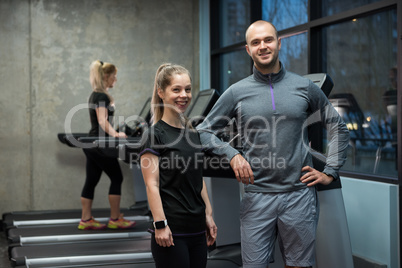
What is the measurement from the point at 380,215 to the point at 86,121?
3.76 m

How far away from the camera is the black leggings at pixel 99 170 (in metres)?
4.33

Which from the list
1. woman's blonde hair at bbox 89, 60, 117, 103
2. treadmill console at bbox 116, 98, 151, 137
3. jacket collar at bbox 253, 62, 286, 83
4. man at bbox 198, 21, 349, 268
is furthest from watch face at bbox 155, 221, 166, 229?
treadmill console at bbox 116, 98, 151, 137

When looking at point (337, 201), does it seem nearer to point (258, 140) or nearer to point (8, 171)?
point (258, 140)

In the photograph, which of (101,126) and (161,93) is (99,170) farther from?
(161,93)

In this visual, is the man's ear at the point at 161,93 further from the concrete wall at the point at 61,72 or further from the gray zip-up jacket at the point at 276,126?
the concrete wall at the point at 61,72

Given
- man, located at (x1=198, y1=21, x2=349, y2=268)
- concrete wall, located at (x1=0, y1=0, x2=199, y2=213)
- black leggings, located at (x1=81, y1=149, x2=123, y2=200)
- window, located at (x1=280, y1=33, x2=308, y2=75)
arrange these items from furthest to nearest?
concrete wall, located at (x1=0, y1=0, x2=199, y2=213)
black leggings, located at (x1=81, y1=149, x2=123, y2=200)
window, located at (x1=280, y1=33, x2=308, y2=75)
man, located at (x1=198, y1=21, x2=349, y2=268)

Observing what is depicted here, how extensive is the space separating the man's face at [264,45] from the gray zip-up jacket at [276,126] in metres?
0.07

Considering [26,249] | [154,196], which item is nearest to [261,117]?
[154,196]

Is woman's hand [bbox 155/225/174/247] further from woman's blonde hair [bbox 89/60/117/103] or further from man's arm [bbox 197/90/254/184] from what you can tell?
woman's blonde hair [bbox 89/60/117/103]

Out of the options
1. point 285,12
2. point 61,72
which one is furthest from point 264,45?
point 61,72

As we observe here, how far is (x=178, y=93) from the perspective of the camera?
1975 mm

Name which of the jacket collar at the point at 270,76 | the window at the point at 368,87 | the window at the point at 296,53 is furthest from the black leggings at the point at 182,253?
the window at the point at 296,53

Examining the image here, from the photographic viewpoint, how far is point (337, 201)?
2561 mm

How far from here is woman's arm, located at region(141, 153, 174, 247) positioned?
6.04 feet
